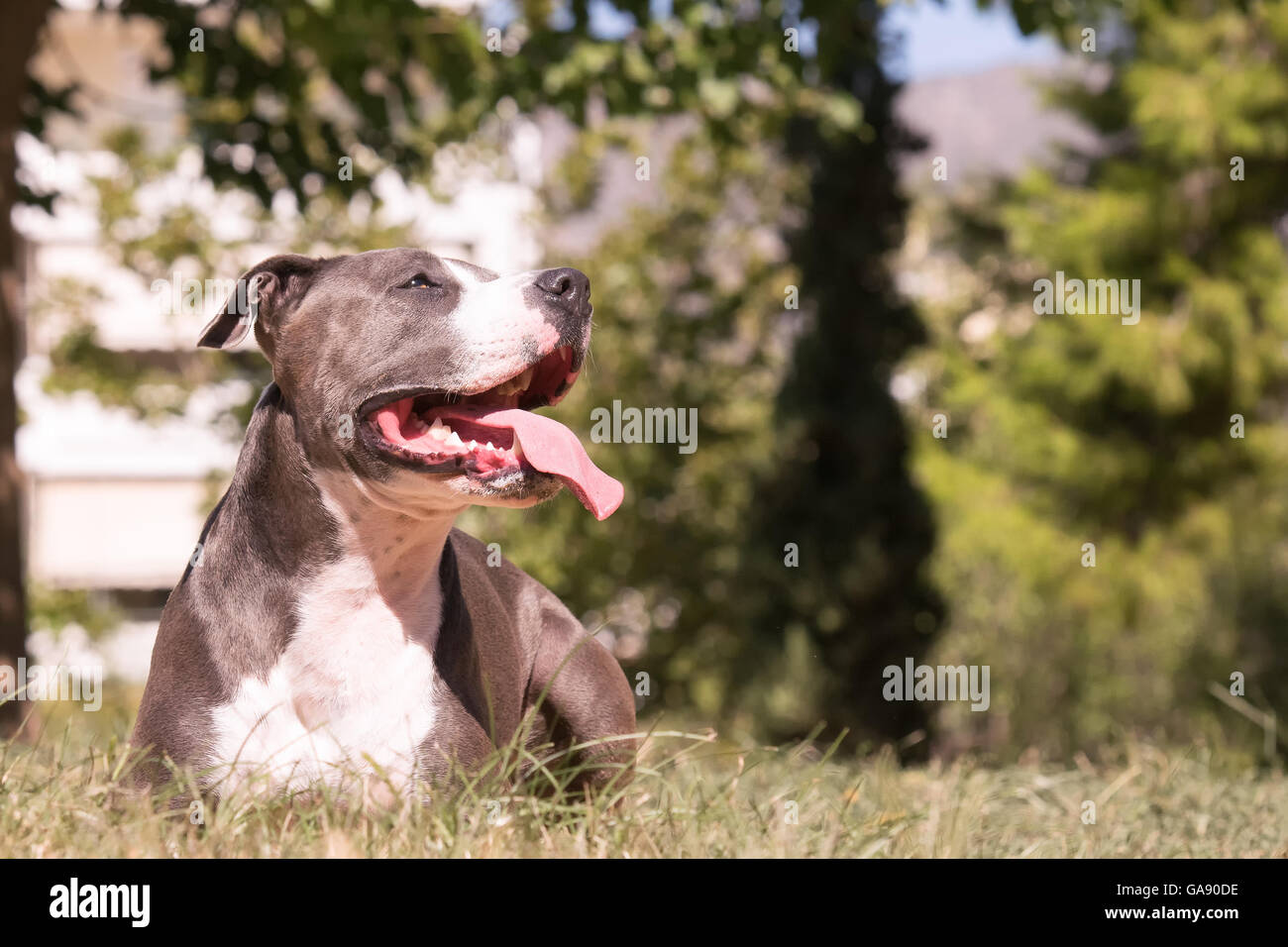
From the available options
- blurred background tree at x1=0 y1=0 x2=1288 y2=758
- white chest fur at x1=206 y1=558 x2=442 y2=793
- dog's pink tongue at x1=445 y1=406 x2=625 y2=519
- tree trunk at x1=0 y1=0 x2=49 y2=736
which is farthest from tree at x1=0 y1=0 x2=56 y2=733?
dog's pink tongue at x1=445 y1=406 x2=625 y2=519

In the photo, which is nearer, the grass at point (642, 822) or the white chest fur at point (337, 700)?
the grass at point (642, 822)

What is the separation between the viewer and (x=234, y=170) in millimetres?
6508

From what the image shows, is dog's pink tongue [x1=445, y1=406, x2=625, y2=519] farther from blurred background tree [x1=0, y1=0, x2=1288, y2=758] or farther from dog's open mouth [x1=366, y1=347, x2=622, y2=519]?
blurred background tree [x1=0, y1=0, x2=1288, y2=758]

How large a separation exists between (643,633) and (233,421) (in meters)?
3.61

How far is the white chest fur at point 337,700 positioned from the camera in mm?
2850

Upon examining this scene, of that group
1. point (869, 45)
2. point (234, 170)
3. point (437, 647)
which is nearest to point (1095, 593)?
point (869, 45)

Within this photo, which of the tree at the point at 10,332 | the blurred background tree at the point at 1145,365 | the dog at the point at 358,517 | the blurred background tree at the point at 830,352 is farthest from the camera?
the blurred background tree at the point at 1145,365

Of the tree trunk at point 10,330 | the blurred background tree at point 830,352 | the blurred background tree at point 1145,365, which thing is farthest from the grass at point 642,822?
the blurred background tree at point 1145,365

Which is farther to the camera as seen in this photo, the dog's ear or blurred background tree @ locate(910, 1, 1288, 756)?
blurred background tree @ locate(910, 1, 1288, 756)

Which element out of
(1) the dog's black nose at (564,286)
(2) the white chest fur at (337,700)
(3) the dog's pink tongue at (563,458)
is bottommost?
(2) the white chest fur at (337,700)

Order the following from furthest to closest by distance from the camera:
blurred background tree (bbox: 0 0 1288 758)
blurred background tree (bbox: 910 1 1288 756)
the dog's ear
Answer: blurred background tree (bbox: 910 1 1288 756) → blurred background tree (bbox: 0 0 1288 758) → the dog's ear

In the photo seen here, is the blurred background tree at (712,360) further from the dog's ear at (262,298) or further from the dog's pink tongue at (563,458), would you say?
the dog's pink tongue at (563,458)

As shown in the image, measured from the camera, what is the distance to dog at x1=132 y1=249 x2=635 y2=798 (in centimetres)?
277
